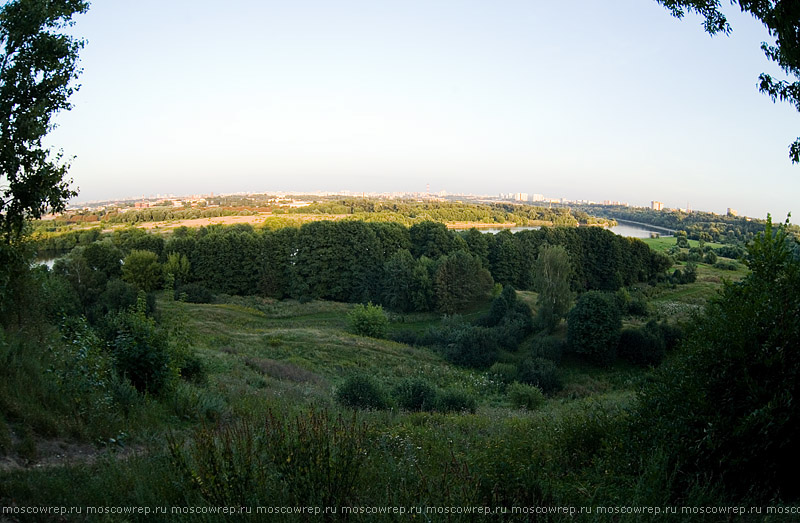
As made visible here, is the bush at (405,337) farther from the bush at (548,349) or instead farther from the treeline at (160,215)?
the treeline at (160,215)

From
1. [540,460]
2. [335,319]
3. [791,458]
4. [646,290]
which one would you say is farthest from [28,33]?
[646,290]

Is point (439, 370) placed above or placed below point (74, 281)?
below

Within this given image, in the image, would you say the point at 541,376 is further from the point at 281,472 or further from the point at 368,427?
the point at 281,472

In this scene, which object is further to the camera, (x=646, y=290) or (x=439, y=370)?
(x=646, y=290)

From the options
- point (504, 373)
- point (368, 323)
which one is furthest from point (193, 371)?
point (368, 323)

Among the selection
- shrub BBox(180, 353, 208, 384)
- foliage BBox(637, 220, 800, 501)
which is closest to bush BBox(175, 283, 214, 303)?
shrub BBox(180, 353, 208, 384)

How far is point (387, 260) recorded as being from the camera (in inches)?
2109

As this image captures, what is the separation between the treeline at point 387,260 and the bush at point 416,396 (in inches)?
1244

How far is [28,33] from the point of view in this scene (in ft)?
19.5

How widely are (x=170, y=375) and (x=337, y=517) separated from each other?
632 cm

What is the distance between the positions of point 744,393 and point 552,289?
31.3 m

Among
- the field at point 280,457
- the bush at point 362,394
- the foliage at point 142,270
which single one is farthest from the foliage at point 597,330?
the foliage at point 142,270

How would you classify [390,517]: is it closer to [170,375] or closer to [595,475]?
[595,475]

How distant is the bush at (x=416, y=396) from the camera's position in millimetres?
12250
